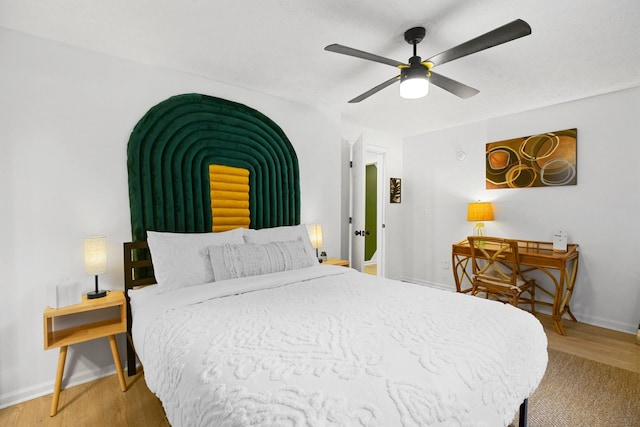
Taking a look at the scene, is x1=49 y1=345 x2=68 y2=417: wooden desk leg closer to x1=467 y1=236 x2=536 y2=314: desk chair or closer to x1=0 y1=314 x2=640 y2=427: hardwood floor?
x1=0 y1=314 x2=640 y2=427: hardwood floor

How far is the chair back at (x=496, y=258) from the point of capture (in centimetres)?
317

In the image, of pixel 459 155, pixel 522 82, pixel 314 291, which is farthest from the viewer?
pixel 459 155

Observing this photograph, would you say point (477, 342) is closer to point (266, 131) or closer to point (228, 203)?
point (228, 203)

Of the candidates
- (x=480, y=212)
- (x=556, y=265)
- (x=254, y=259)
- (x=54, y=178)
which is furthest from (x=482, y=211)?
(x=54, y=178)

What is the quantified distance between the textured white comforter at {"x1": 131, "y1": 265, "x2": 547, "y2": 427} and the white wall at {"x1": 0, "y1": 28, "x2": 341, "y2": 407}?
83 cm

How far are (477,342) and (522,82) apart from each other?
2.68 meters

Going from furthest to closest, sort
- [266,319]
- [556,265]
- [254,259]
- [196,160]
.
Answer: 1. [556,265]
2. [196,160]
3. [254,259]
4. [266,319]

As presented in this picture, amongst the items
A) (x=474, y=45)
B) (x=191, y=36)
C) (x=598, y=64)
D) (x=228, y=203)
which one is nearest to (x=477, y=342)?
(x=474, y=45)

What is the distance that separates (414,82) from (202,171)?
1868mm

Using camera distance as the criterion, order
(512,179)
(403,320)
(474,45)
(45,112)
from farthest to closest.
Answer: (512,179) → (45,112) → (474,45) → (403,320)

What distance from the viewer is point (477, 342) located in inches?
49.9

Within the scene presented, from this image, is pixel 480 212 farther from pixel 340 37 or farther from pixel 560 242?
pixel 340 37

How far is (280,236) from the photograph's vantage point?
2826 millimetres

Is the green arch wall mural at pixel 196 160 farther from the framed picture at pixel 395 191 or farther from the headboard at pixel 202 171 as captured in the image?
Answer: the framed picture at pixel 395 191
